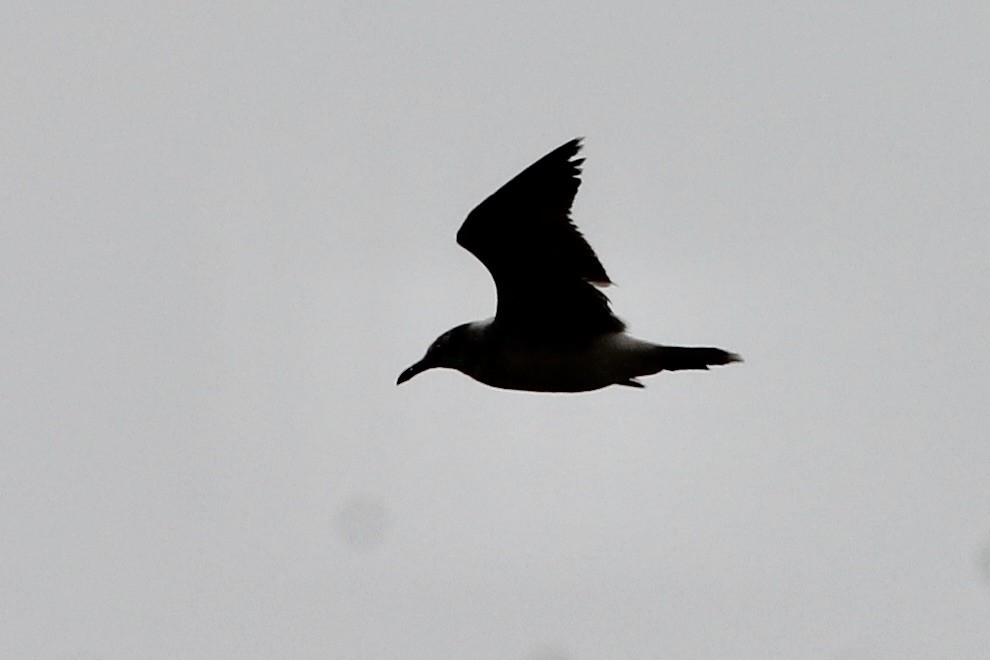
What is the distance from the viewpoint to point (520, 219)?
20.0 metres

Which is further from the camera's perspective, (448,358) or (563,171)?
(448,358)

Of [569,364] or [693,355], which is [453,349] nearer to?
[569,364]

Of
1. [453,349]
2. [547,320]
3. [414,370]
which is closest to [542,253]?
[547,320]

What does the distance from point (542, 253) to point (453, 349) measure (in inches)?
54.9

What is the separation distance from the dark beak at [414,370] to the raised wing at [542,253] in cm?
100

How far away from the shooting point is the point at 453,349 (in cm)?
2125

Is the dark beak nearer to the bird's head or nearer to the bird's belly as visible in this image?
the bird's head

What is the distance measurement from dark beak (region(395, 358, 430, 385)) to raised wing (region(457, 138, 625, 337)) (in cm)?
100

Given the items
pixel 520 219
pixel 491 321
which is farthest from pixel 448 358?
pixel 520 219

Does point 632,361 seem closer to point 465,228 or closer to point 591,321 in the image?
point 591,321

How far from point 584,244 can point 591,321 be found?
755mm

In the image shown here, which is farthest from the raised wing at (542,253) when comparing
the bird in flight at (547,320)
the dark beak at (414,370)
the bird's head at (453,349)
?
the dark beak at (414,370)

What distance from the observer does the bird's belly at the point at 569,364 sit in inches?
815

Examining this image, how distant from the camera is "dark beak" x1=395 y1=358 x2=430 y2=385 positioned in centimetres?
2169
